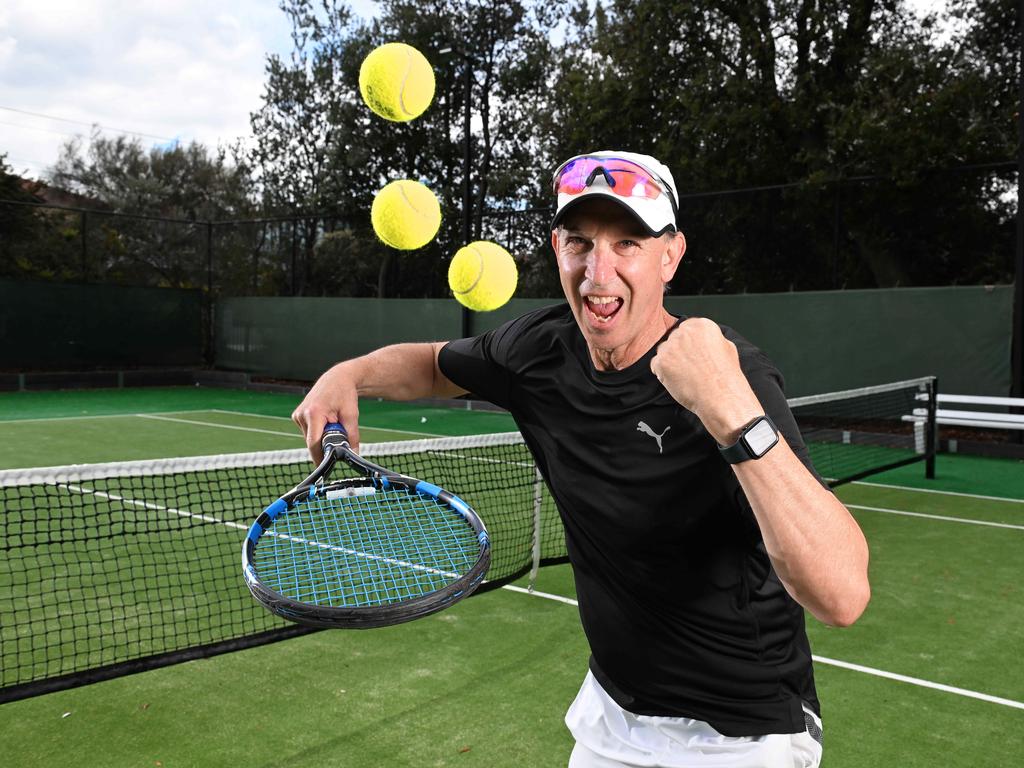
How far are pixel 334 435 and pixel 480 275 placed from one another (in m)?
8.69

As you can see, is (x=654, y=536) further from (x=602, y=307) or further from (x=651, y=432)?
(x=602, y=307)

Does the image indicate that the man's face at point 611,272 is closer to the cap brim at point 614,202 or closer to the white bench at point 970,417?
the cap brim at point 614,202

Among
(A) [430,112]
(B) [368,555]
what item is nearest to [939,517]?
(B) [368,555]

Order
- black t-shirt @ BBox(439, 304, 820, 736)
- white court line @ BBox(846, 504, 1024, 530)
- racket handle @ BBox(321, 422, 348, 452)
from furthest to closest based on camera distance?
white court line @ BBox(846, 504, 1024, 530)
racket handle @ BBox(321, 422, 348, 452)
black t-shirt @ BBox(439, 304, 820, 736)

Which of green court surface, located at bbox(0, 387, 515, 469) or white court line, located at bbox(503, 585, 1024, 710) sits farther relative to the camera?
green court surface, located at bbox(0, 387, 515, 469)

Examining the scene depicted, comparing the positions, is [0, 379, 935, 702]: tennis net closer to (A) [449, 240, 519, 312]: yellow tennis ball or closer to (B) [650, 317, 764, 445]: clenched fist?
(B) [650, 317, 764, 445]: clenched fist

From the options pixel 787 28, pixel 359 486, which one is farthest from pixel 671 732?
pixel 787 28

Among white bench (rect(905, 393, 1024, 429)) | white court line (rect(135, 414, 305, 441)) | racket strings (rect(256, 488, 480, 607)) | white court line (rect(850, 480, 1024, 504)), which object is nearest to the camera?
racket strings (rect(256, 488, 480, 607))

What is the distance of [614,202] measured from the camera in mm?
1816

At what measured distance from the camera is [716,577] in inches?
69.7

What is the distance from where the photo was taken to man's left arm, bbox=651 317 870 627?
1.39m

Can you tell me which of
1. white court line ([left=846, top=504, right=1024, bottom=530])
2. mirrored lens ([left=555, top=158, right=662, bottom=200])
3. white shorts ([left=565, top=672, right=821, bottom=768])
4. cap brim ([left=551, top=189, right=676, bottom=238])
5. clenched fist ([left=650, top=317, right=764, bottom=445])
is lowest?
white court line ([left=846, top=504, right=1024, bottom=530])

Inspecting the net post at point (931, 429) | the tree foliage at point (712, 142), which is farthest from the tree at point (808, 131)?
the net post at point (931, 429)

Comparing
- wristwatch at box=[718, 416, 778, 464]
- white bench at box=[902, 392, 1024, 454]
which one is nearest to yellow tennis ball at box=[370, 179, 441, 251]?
white bench at box=[902, 392, 1024, 454]
